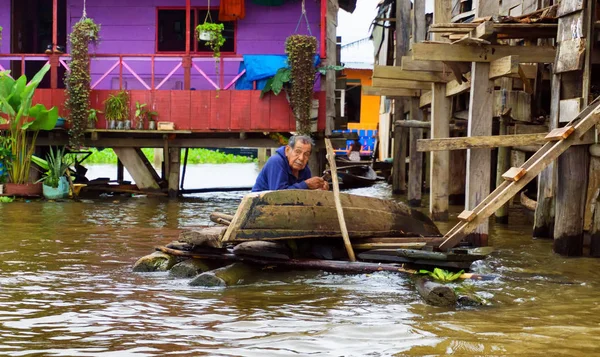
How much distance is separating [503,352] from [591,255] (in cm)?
426

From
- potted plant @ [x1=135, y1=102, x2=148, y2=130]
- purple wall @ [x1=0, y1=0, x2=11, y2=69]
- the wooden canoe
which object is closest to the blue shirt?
the wooden canoe

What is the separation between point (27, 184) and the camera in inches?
657

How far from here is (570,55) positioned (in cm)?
893

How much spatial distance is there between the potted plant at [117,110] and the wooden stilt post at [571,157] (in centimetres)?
1016

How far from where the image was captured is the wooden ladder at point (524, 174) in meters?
8.01

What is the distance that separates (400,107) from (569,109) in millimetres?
11355

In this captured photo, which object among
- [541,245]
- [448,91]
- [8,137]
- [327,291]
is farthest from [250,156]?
[327,291]

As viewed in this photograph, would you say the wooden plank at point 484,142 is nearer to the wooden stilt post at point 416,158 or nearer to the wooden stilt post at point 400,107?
the wooden stilt post at point 416,158


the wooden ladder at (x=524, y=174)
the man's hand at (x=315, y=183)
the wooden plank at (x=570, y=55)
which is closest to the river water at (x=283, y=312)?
the wooden ladder at (x=524, y=174)

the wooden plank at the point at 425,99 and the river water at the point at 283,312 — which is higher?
the wooden plank at the point at 425,99

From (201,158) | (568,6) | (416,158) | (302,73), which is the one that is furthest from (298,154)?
(201,158)

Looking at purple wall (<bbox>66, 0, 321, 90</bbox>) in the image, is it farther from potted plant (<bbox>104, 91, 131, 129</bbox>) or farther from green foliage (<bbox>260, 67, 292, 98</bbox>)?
green foliage (<bbox>260, 67, 292, 98</bbox>)

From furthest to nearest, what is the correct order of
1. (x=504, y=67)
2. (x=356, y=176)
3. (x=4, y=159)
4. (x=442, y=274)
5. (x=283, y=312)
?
(x=356, y=176) → (x=4, y=159) → (x=504, y=67) → (x=442, y=274) → (x=283, y=312)

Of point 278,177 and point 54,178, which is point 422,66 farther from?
point 54,178
